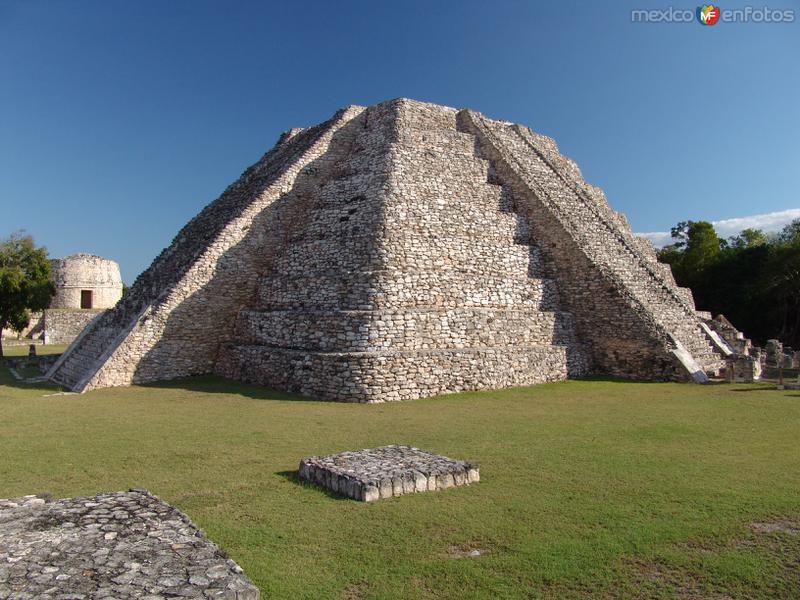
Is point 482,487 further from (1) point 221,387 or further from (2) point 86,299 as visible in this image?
(2) point 86,299

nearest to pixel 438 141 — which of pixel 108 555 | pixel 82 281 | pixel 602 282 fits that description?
pixel 602 282

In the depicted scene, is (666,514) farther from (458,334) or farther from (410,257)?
(410,257)

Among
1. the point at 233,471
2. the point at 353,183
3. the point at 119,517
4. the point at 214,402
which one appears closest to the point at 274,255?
the point at 353,183

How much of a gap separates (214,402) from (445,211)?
26.8ft

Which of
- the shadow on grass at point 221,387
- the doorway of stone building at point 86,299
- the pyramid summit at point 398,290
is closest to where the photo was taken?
the shadow on grass at point 221,387

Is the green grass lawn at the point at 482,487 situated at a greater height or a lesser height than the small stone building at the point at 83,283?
lesser

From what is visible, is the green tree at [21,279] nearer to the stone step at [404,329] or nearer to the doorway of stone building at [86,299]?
the doorway of stone building at [86,299]

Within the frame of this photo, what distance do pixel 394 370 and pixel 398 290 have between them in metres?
2.16

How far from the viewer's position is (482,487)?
7027mm

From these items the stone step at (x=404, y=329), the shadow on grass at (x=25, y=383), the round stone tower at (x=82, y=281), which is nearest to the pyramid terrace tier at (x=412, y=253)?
the stone step at (x=404, y=329)

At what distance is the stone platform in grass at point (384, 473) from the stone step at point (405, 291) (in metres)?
6.86

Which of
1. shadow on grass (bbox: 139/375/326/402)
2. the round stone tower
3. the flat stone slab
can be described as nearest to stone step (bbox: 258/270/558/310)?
shadow on grass (bbox: 139/375/326/402)

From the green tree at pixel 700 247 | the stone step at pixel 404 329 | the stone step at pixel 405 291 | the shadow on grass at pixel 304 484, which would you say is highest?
the green tree at pixel 700 247

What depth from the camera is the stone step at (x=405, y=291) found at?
14.5 m
